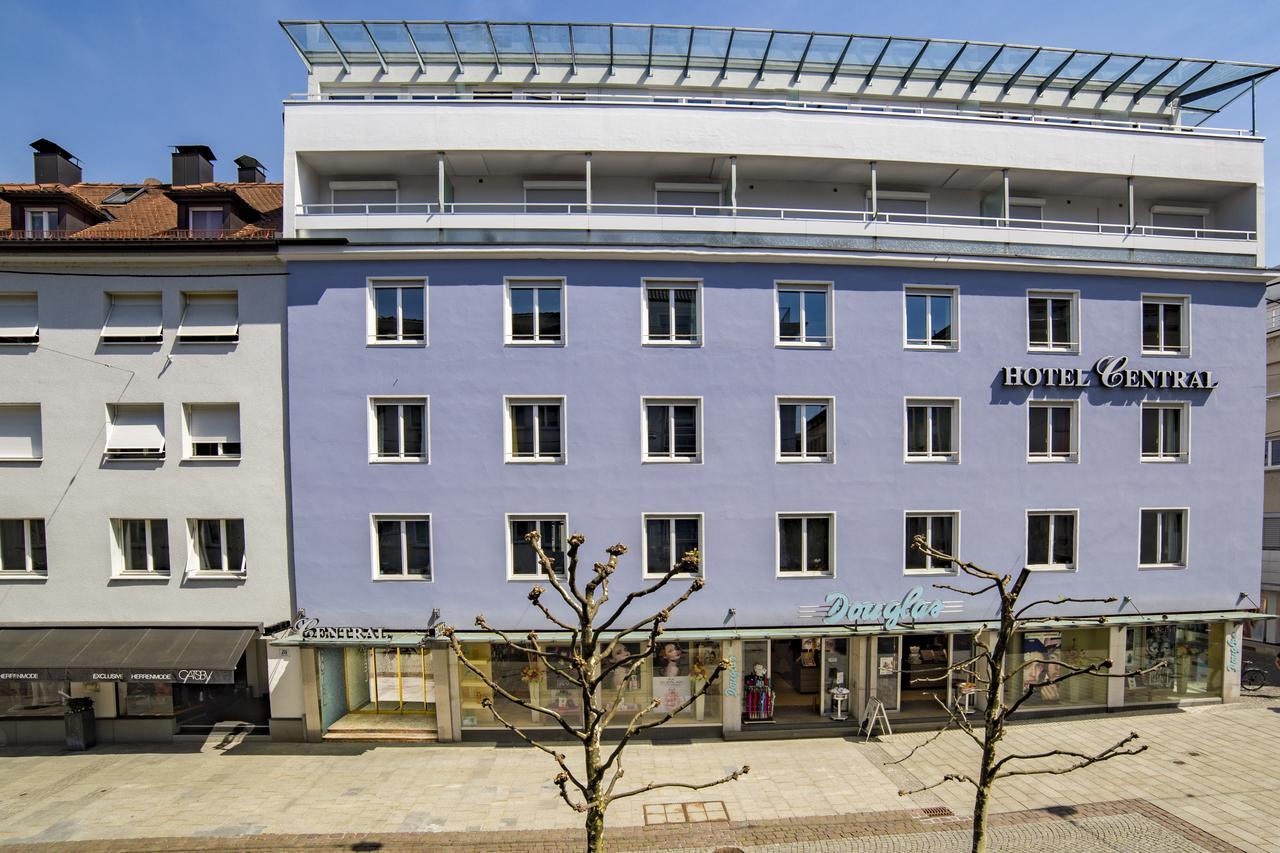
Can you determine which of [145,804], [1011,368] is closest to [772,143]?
[1011,368]

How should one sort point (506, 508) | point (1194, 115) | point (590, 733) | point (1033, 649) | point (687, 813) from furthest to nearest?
point (1194, 115) < point (1033, 649) < point (506, 508) < point (687, 813) < point (590, 733)

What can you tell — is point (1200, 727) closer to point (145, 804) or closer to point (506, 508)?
point (506, 508)

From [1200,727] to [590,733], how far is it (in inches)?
757

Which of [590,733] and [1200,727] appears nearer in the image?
[590,733]

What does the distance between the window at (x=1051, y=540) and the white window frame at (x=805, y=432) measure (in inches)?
236

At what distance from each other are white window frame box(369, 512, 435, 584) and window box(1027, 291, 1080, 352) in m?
17.1

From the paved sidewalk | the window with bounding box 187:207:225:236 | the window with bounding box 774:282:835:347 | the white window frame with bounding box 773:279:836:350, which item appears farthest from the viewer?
the window with bounding box 187:207:225:236

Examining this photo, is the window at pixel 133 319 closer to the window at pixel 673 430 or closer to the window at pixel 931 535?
the window at pixel 673 430

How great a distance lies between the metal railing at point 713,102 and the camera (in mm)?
16812

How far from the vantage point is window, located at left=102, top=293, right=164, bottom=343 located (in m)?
16.3

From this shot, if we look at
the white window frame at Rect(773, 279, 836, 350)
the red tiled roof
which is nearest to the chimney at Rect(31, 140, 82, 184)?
the red tiled roof

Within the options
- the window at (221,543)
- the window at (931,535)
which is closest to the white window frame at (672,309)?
the window at (931,535)

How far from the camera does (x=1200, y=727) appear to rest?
17.1 meters

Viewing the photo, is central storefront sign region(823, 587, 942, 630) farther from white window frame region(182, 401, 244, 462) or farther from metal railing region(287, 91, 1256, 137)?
white window frame region(182, 401, 244, 462)
